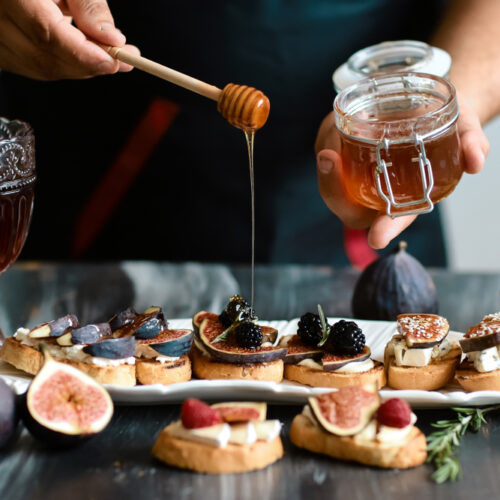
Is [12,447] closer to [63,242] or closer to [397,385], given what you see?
[397,385]

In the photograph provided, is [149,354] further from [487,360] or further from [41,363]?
[487,360]

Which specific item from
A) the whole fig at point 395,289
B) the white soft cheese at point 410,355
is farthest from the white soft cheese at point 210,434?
the whole fig at point 395,289

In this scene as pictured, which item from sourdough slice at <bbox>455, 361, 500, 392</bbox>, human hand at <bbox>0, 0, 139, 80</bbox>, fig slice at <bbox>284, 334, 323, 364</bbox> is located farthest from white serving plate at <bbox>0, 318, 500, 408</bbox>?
human hand at <bbox>0, 0, 139, 80</bbox>

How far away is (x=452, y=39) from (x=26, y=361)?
2.18 metres

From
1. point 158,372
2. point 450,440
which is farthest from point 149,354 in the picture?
point 450,440

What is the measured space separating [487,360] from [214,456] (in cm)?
88

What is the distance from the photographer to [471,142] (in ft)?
7.73

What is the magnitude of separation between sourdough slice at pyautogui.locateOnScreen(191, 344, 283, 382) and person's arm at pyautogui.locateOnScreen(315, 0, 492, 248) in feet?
1.79

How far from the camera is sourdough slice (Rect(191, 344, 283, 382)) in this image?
232 cm

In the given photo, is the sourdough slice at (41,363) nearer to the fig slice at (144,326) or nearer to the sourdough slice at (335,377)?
the fig slice at (144,326)

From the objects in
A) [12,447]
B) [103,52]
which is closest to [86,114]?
[103,52]

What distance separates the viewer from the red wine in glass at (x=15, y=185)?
8.20 ft

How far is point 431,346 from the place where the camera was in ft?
7.68

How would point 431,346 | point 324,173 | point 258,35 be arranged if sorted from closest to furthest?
point 431,346, point 324,173, point 258,35
